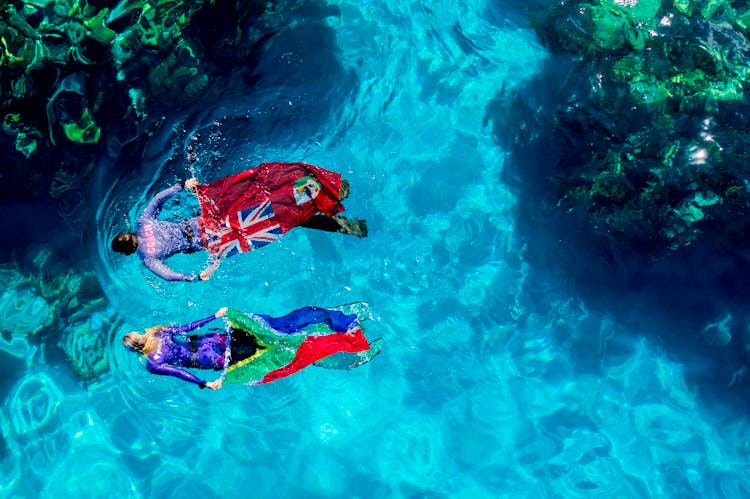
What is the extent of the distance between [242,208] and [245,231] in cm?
24

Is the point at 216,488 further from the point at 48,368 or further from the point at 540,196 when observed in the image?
the point at 540,196

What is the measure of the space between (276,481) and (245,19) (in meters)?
5.82

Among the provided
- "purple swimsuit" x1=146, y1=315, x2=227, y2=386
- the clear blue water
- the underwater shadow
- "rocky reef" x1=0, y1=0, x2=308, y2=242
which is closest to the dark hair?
"purple swimsuit" x1=146, y1=315, x2=227, y2=386

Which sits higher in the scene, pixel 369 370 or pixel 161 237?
pixel 161 237

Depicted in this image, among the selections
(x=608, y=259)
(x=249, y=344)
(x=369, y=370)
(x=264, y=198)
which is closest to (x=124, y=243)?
(x=264, y=198)

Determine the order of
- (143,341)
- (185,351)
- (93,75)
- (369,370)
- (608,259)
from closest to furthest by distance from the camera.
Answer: (143,341) → (185,351) → (93,75) → (608,259) → (369,370)

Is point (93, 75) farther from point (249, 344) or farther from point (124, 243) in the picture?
point (249, 344)

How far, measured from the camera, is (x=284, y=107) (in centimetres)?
711

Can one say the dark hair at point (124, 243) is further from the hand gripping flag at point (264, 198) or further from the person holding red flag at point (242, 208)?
the hand gripping flag at point (264, 198)

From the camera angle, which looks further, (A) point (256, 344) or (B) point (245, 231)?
(B) point (245, 231)

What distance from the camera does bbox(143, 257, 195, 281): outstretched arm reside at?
544cm

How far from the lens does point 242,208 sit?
552 centimetres

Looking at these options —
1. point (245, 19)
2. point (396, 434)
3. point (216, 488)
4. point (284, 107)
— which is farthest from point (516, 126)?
point (216, 488)

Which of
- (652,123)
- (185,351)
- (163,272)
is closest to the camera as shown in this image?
(185,351)
